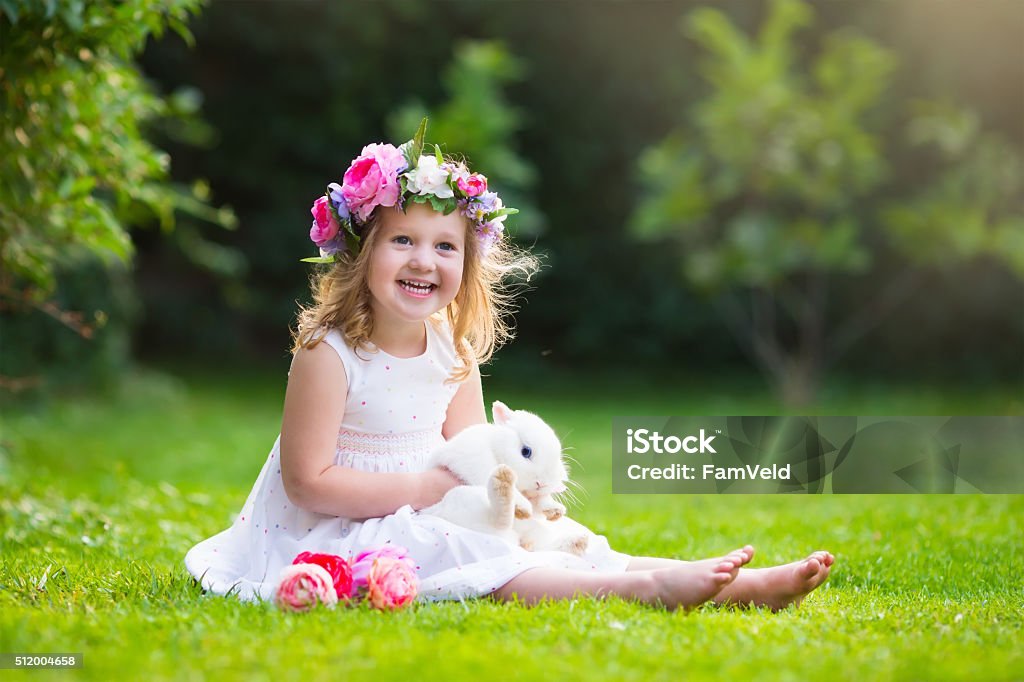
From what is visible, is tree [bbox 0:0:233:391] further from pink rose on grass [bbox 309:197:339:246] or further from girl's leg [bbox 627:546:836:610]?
girl's leg [bbox 627:546:836:610]

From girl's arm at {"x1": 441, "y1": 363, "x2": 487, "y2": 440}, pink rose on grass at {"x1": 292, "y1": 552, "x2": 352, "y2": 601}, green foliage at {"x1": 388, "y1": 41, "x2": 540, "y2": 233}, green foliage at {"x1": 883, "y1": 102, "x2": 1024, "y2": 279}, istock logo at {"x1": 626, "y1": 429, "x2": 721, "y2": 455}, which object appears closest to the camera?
pink rose on grass at {"x1": 292, "y1": 552, "x2": 352, "y2": 601}

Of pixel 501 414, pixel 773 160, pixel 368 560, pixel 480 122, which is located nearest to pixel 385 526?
pixel 368 560

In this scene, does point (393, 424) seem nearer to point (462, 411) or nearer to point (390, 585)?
point (462, 411)

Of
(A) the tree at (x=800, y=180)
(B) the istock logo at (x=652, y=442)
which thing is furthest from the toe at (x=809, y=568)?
(A) the tree at (x=800, y=180)

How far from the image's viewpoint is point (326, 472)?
8.75 feet

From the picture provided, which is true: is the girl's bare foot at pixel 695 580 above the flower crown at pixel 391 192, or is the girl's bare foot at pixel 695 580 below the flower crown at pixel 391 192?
below

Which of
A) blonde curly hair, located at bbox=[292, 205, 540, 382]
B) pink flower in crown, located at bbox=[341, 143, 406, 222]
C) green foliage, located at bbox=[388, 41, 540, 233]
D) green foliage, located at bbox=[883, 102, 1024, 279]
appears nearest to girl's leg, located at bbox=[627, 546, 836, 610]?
blonde curly hair, located at bbox=[292, 205, 540, 382]

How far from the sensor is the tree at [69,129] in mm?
3562

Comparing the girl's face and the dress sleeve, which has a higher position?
the girl's face

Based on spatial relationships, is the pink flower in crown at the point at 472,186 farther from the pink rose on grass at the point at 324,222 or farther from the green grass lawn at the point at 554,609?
the green grass lawn at the point at 554,609

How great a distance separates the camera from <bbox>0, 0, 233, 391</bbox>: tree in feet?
11.7

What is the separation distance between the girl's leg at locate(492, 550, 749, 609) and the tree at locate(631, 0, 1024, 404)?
7613 mm
